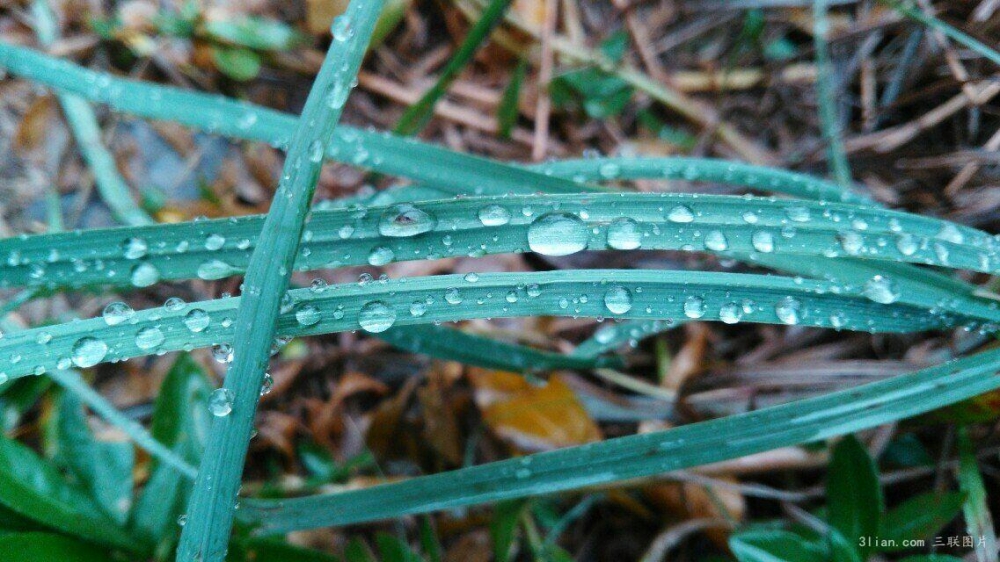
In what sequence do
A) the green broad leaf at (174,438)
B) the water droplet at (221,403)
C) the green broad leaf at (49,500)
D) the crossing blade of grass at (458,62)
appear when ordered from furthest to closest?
the crossing blade of grass at (458,62)
the green broad leaf at (174,438)
the green broad leaf at (49,500)
the water droplet at (221,403)

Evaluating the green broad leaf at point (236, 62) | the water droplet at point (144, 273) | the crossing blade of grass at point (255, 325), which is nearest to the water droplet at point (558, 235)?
the crossing blade of grass at point (255, 325)

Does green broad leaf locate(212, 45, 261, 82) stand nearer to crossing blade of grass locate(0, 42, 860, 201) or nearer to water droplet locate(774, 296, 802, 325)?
crossing blade of grass locate(0, 42, 860, 201)

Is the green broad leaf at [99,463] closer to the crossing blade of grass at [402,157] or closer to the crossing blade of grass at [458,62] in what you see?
the crossing blade of grass at [402,157]

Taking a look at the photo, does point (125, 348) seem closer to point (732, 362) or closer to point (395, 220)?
point (395, 220)

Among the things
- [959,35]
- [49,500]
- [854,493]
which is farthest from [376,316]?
[959,35]

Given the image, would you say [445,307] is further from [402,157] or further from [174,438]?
[174,438]

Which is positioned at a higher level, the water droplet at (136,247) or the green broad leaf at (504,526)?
the water droplet at (136,247)
